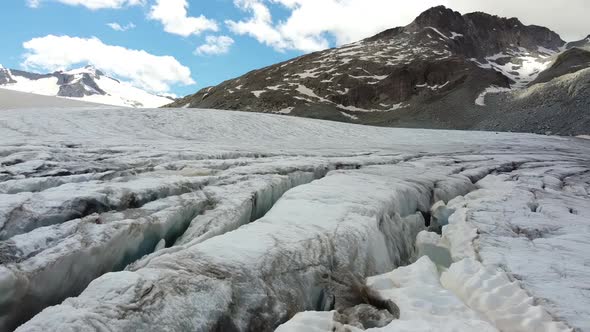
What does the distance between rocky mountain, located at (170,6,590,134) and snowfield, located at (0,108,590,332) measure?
36.5m

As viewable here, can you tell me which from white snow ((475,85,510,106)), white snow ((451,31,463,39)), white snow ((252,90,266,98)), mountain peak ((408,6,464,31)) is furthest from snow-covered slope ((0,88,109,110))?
white snow ((451,31,463,39))

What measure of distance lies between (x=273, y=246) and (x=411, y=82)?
68561 millimetres

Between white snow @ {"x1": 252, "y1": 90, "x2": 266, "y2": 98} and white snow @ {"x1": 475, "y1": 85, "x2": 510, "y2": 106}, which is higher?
white snow @ {"x1": 252, "y1": 90, "x2": 266, "y2": 98}

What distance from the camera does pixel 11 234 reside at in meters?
5.20

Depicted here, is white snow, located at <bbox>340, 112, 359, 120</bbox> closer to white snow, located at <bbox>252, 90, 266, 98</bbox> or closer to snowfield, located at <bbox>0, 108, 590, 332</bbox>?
white snow, located at <bbox>252, 90, 266, 98</bbox>

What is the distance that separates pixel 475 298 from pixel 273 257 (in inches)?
88.1

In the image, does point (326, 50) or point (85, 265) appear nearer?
point (85, 265)

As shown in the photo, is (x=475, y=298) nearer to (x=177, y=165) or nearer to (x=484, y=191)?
(x=484, y=191)

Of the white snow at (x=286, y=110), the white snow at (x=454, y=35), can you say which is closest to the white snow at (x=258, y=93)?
the white snow at (x=286, y=110)

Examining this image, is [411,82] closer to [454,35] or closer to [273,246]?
[454,35]

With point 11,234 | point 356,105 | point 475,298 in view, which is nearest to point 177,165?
point 11,234

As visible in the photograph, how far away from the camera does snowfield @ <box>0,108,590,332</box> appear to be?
397 cm

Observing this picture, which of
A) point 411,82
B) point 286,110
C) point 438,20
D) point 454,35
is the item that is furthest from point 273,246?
point 438,20

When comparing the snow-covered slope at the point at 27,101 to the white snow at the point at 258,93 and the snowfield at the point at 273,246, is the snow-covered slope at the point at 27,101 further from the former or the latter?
the white snow at the point at 258,93
